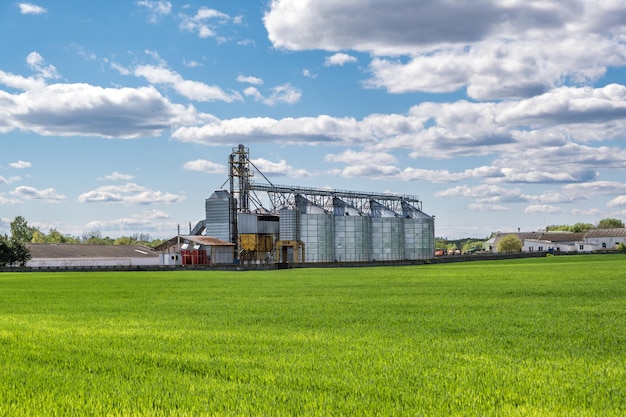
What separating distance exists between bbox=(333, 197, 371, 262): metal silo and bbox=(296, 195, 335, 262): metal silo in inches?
71.4

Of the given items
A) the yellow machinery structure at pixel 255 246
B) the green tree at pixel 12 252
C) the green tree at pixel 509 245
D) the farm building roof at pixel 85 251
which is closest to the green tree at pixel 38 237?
the farm building roof at pixel 85 251

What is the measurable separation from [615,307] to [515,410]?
1533 cm

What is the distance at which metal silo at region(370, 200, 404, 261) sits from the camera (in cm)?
11050

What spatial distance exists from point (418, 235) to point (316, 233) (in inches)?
952

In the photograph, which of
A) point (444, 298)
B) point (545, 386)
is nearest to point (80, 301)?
point (444, 298)

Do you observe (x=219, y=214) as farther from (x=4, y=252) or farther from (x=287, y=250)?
(x=4, y=252)

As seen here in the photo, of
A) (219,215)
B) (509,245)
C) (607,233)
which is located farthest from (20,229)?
(607,233)

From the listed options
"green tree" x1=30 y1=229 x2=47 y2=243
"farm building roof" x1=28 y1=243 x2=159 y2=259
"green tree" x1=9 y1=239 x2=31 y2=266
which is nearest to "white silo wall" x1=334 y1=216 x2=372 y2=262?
"farm building roof" x1=28 y1=243 x2=159 y2=259

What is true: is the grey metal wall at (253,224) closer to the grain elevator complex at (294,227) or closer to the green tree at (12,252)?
the grain elevator complex at (294,227)

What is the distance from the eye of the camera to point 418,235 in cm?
11775

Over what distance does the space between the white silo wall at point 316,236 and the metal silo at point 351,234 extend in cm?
253

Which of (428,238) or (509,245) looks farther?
(509,245)

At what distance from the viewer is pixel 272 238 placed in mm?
101188

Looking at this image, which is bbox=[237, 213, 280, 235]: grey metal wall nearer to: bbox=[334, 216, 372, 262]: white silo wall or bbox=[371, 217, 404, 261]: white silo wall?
bbox=[334, 216, 372, 262]: white silo wall
